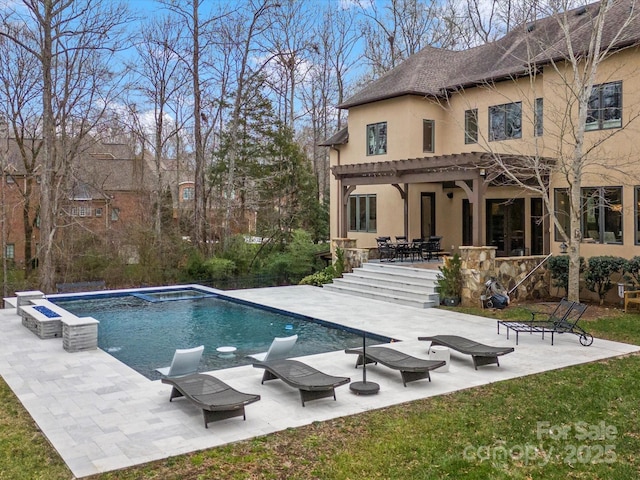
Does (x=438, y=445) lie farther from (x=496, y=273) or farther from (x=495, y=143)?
(x=495, y=143)

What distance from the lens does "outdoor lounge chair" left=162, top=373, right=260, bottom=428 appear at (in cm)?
598

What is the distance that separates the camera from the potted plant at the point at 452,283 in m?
14.9

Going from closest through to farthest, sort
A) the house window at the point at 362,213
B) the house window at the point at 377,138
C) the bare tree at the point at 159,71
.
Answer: the house window at the point at 377,138 < the house window at the point at 362,213 < the bare tree at the point at 159,71

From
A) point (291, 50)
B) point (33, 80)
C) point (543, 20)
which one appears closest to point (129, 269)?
point (33, 80)

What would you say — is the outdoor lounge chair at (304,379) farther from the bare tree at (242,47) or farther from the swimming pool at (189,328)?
the bare tree at (242,47)

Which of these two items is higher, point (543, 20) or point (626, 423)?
point (543, 20)

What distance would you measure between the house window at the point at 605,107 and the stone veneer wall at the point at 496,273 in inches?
156

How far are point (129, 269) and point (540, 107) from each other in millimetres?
15189

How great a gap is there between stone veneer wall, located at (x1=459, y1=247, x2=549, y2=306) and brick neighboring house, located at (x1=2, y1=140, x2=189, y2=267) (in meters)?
12.5

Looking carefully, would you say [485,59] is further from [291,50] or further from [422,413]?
[422,413]

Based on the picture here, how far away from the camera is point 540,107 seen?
54.9 feet

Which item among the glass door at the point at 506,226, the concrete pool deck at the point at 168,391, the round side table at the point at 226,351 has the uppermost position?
the glass door at the point at 506,226

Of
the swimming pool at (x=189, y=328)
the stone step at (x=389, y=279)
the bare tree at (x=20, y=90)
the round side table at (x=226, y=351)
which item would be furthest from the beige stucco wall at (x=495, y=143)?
the bare tree at (x=20, y=90)

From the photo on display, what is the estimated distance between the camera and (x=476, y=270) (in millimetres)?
14602
